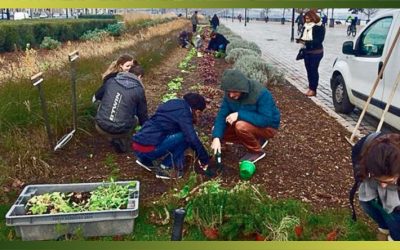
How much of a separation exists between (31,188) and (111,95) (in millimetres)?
1336

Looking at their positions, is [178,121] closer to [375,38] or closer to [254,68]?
[375,38]

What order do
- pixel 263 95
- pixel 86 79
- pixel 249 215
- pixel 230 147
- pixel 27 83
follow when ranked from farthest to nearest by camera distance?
pixel 86 79, pixel 27 83, pixel 230 147, pixel 263 95, pixel 249 215

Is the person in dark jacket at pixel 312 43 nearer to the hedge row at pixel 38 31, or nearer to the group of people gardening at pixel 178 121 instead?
the group of people gardening at pixel 178 121

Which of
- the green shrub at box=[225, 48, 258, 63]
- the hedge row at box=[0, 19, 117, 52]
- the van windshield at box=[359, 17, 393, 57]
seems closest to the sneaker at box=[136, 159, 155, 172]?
the van windshield at box=[359, 17, 393, 57]

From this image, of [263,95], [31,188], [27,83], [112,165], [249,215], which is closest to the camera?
[249,215]

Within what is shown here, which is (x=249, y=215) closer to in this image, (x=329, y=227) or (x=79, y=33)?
(x=329, y=227)

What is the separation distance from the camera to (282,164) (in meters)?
4.24

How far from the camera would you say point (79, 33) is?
2189cm

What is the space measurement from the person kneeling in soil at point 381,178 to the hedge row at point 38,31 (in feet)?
40.2

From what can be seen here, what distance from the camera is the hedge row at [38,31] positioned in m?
15.4

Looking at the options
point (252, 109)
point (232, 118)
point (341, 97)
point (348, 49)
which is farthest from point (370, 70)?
point (232, 118)

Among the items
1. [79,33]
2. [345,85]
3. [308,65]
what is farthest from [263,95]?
[79,33]

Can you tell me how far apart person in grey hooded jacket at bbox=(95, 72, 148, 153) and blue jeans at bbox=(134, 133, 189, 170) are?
51 centimetres

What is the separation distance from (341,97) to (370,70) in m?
1.16
